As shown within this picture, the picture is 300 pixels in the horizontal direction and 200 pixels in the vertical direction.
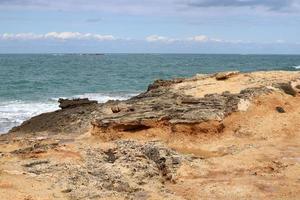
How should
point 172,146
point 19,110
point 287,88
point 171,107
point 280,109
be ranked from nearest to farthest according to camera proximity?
point 172,146 < point 171,107 < point 280,109 < point 287,88 < point 19,110

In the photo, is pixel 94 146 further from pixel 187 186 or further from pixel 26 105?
pixel 26 105

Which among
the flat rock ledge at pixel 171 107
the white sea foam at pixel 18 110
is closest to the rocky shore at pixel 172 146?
the flat rock ledge at pixel 171 107

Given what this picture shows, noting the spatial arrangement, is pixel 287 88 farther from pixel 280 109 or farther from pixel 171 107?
pixel 171 107

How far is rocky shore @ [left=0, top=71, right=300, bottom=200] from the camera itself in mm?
10234

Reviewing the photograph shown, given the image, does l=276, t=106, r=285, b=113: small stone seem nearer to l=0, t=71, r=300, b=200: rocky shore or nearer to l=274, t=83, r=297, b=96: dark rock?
l=0, t=71, r=300, b=200: rocky shore

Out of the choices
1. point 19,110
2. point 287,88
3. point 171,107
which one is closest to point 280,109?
point 287,88

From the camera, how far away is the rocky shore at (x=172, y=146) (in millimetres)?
10234

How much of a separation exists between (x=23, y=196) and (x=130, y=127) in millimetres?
6023

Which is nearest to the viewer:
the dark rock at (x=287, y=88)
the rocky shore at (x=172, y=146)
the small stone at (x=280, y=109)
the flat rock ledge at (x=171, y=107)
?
the rocky shore at (x=172, y=146)

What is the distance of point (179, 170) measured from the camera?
37.2 ft

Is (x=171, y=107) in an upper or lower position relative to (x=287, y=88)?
lower

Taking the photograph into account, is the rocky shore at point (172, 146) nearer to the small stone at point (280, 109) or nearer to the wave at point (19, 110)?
the small stone at point (280, 109)

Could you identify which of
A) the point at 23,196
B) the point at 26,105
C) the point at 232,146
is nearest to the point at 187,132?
the point at 232,146

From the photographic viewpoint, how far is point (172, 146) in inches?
555
